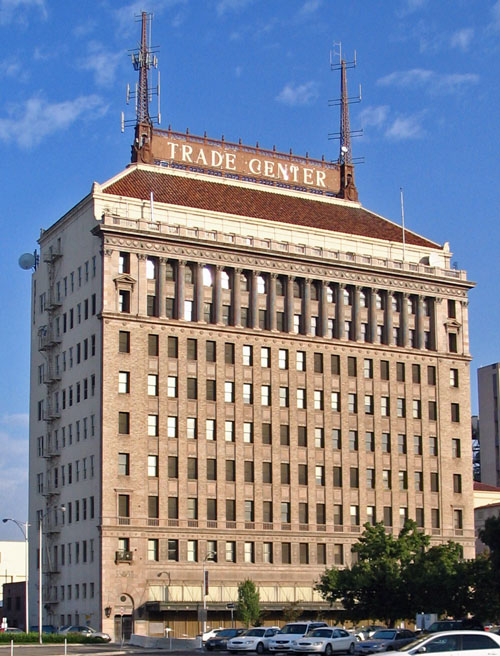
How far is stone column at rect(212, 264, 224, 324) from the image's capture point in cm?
11500

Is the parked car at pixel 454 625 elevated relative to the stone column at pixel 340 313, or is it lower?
lower

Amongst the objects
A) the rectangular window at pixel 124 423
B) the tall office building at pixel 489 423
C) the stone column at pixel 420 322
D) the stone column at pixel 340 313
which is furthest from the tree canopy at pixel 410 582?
the tall office building at pixel 489 423

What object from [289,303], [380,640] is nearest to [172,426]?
[289,303]

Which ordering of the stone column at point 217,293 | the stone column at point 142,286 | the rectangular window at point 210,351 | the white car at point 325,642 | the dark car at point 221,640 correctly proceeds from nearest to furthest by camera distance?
the white car at point 325,642 < the dark car at point 221,640 < the stone column at point 142,286 < the rectangular window at point 210,351 < the stone column at point 217,293

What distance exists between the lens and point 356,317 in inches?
4845

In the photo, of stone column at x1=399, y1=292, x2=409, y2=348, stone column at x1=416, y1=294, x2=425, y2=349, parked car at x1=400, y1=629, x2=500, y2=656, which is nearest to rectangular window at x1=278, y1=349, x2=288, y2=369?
stone column at x1=399, y1=292, x2=409, y2=348

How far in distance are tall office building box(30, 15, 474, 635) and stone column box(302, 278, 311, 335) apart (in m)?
0.24

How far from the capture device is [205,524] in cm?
11019

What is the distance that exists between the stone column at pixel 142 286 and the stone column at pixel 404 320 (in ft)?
98.8

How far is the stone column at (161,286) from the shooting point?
367ft

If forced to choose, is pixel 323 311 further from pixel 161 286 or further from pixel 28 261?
pixel 28 261

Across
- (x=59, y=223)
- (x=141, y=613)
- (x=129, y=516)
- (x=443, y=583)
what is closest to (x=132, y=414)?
(x=129, y=516)

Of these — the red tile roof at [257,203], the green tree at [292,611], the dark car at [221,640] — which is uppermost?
the red tile roof at [257,203]

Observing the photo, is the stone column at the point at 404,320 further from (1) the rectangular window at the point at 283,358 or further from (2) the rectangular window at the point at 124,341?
(2) the rectangular window at the point at 124,341
